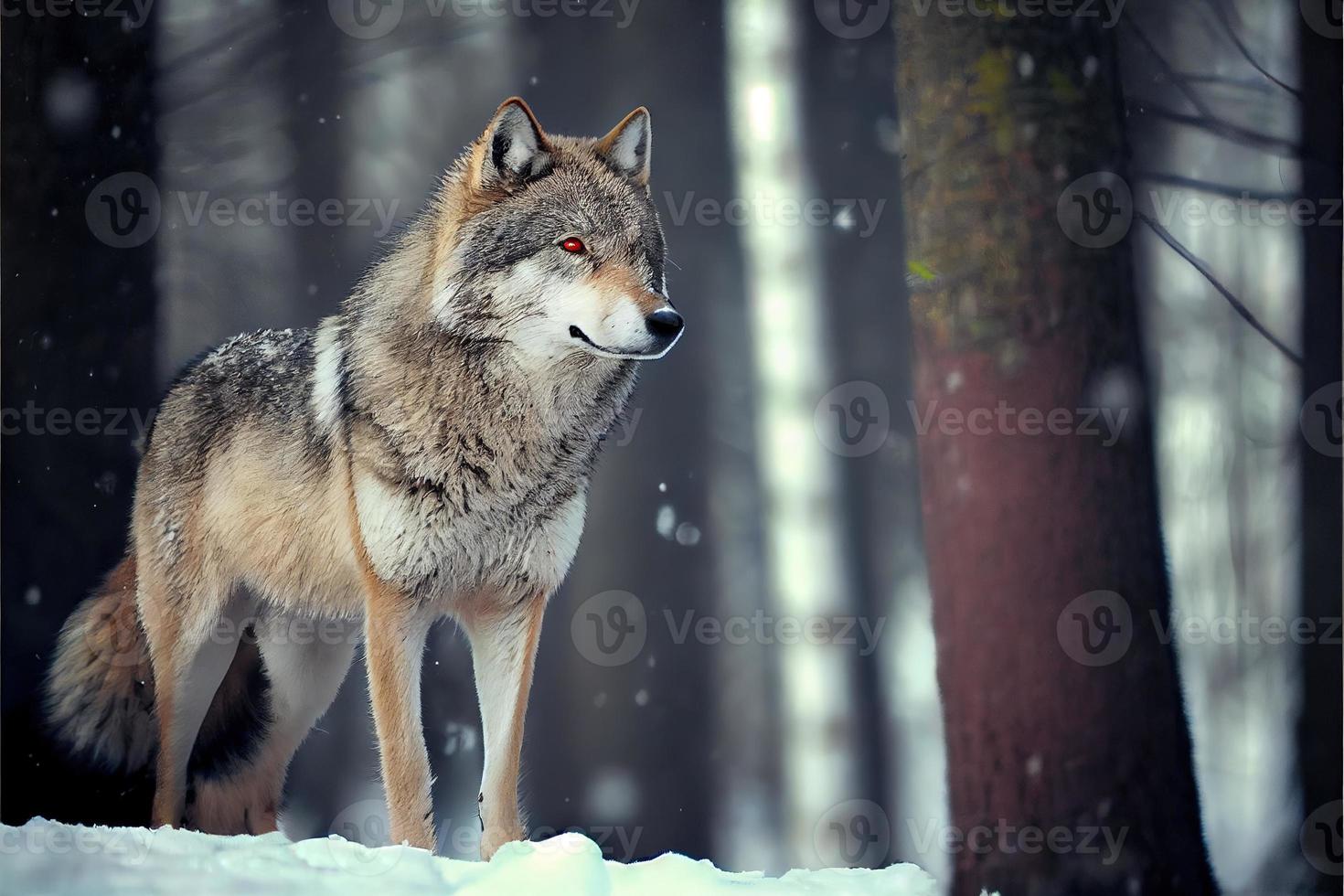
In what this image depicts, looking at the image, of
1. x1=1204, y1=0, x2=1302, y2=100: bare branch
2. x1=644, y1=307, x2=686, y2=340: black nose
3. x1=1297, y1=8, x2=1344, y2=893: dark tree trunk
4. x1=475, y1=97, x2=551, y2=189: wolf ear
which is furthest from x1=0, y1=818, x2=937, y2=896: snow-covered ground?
x1=1204, y1=0, x2=1302, y2=100: bare branch

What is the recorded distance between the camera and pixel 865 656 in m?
3.06

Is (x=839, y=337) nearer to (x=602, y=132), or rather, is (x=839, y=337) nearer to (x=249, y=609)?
(x=602, y=132)

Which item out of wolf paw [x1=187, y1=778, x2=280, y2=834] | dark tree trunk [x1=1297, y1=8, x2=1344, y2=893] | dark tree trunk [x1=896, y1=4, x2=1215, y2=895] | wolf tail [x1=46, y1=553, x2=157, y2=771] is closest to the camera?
dark tree trunk [x1=896, y1=4, x2=1215, y2=895]

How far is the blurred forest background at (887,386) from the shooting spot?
3.05m

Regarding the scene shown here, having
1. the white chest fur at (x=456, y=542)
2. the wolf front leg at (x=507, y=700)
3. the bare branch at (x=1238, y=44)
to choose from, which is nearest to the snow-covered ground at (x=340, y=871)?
the wolf front leg at (x=507, y=700)

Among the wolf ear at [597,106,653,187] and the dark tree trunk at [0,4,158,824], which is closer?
the wolf ear at [597,106,653,187]

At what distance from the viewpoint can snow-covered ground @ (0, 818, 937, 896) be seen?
2721 millimetres

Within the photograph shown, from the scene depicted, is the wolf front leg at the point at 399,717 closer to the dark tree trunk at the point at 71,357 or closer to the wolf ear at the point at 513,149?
the dark tree trunk at the point at 71,357

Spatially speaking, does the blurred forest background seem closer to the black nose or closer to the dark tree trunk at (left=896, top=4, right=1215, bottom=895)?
the dark tree trunk at (left=896, top=4, right=1215, bottom=895)

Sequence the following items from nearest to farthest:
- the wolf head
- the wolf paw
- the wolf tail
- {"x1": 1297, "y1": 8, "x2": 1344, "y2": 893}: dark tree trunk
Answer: the wolf head → {"x1": 1297, "y1": 8, "x2": 1344, "y2": 893}: dark tree trunk → the wolf paw → the wolf tail

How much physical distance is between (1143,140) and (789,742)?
2.03 meters

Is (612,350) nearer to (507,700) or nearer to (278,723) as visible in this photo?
(507,700)

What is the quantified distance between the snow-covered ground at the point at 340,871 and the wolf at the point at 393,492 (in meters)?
0.24

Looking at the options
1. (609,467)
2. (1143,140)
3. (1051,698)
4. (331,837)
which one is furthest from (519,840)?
(1143,140)
